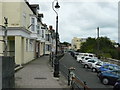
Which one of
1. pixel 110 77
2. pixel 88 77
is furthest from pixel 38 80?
pixel 88 77

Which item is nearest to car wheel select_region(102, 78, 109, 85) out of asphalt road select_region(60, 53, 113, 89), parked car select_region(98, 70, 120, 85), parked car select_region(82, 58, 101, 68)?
parked car select_region(98, 70, 120, 85)

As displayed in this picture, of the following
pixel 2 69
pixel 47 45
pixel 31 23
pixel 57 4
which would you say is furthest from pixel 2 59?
pixel 47 45

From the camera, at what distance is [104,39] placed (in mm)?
86625

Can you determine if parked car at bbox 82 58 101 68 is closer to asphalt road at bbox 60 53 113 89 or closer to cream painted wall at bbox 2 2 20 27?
asphalt road at bbox 60 53 113 89

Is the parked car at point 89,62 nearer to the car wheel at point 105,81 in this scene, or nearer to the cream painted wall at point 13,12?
the cream painted wall at point 13,12

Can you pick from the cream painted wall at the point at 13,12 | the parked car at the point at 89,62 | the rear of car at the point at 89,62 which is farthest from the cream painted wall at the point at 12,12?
the parked car at the point at 89,62

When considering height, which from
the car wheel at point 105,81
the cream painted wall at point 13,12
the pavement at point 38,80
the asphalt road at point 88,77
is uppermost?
the cream painted wall at point 13,12

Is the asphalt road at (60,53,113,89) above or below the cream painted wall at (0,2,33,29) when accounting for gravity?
below

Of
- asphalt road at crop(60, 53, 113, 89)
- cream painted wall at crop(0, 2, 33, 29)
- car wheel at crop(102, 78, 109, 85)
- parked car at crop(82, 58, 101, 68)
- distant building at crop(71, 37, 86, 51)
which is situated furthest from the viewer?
distant building at crop(71, 37, 86, 51)

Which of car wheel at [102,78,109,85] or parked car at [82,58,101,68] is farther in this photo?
parked car at [82,58,101,68]

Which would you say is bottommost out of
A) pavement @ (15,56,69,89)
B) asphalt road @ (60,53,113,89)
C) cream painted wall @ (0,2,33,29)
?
asphalt road @ (60,53,113,89)

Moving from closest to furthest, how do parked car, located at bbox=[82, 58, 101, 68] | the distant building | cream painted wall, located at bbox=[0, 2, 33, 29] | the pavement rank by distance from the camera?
the pavement
cream painted wall, located at bbox=[0, 2, 33, 29]
parked car, located at bbox=[82, 58, 101, 68]
the distant building

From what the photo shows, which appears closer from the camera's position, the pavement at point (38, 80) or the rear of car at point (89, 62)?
the pavement at point (38, 80)

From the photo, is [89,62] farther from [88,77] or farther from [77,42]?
[77,42]
